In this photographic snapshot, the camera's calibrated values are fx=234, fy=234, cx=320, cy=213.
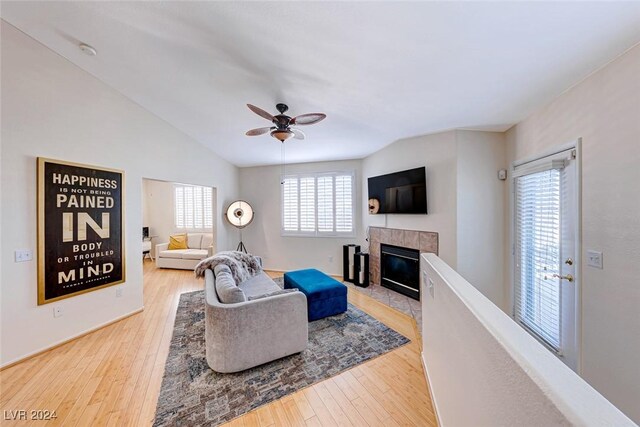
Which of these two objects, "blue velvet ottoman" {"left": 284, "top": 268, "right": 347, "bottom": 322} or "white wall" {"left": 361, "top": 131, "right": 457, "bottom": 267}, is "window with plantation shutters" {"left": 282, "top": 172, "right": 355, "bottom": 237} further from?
"blue velvet ottoman" {"left": 284, "top": 268, "right": 347, "bottom": 322}

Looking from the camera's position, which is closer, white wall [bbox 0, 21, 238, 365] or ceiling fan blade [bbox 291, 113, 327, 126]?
white wall [bbox 0, 21, 238, 365]

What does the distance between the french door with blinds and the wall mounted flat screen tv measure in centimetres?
109

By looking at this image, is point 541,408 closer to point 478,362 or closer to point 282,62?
point 478,362

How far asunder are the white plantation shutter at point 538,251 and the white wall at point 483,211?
23 cm

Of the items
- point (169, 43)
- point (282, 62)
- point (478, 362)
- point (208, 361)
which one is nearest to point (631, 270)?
point (478, 362)

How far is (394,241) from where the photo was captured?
4.05 m

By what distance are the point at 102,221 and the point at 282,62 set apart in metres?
2.88

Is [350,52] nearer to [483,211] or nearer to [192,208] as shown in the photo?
[483,211]

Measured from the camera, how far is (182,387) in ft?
6.41

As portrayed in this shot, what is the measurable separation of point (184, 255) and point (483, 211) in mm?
6017

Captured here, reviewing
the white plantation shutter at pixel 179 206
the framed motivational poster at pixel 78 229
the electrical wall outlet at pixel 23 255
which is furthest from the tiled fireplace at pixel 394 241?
the white plantation shutter at pixel 179 206

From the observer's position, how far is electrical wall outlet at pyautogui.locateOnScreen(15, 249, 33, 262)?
222 cm

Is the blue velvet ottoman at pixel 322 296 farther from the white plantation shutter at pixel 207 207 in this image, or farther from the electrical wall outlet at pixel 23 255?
the white plantation shutter at pixel 207 207

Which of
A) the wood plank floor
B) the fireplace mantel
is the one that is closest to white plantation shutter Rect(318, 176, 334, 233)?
the fireplace mantel
